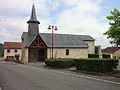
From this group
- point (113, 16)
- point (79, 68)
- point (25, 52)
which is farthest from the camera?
point (25, 52)

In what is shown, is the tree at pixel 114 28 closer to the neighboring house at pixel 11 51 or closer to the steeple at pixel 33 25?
the steeple at pixel 33 25

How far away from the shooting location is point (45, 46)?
1280 inches

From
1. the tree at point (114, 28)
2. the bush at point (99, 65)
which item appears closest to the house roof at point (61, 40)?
the bush at point (99, 65)

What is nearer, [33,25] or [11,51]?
[33,25]

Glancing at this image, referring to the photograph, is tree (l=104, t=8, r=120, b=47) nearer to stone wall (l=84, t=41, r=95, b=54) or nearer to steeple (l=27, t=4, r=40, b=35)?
steeple (l=27, t=4, r=40, b=35)

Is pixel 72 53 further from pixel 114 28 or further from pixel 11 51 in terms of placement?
pixel 11 51

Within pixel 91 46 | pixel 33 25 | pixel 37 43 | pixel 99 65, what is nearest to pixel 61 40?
pixel 37 43

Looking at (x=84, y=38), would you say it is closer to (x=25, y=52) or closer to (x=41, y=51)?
(x=41, y=51)

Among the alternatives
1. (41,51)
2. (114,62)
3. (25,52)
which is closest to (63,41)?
(41,51)

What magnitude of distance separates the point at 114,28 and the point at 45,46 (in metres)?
23.8

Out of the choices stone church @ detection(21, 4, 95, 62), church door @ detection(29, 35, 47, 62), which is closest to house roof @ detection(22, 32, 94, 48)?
stone church @ detection(21, 4, 95, 62)

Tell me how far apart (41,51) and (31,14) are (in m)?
11.5

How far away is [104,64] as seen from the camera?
11.2m

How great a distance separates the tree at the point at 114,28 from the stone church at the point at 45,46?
22.8 metres
